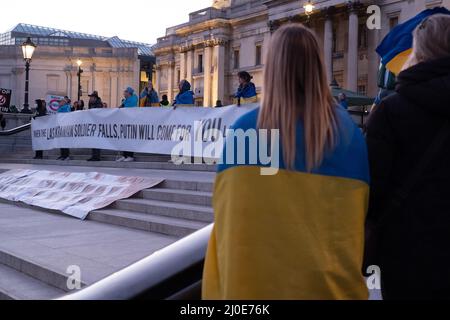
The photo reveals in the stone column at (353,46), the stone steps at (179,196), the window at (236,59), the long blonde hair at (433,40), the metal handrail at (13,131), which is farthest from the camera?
the window at (236,59)

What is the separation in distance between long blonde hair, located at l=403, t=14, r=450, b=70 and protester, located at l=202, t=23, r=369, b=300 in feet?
1.84

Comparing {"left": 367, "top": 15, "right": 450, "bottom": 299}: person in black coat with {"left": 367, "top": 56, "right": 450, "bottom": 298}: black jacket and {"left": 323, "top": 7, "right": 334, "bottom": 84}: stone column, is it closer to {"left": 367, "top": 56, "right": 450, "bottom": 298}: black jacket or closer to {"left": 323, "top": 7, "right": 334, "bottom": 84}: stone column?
{"left": 367, "top": 56, "right": 450, "bottom": 298}: black jacket

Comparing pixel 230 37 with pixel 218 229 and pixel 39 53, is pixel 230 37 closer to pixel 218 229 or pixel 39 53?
pixel 39 53

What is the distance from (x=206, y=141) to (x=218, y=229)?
10.3 m

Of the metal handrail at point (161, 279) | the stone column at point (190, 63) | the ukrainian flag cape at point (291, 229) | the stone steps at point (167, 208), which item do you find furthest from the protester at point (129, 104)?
the stone column at point (190, 63)

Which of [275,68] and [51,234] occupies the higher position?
[275,68]

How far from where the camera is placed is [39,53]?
65.0 m

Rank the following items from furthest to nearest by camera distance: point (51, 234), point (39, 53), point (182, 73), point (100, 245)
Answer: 1. point (182, 73)
2. point (39, 53)
3. point (51, 234)
4. point (100, 245)

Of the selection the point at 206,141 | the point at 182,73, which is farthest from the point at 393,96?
the point at 182,73

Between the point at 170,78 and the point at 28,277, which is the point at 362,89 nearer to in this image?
the point at 170,78

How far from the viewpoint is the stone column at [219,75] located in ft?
210

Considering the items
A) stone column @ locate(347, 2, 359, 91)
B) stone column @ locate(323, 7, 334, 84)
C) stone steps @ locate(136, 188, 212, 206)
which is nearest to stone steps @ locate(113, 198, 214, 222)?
stone steps @ locate(136, 188, 212, 206)

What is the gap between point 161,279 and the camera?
2211mm

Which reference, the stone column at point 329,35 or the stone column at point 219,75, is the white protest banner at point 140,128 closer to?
the stone column at point 329,35
